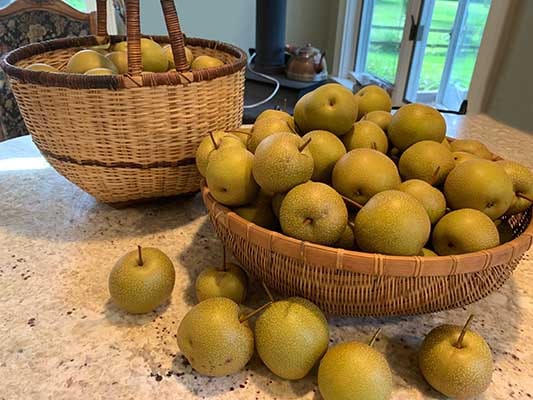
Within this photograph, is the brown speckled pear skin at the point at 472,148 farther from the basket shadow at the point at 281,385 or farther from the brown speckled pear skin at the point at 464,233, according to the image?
the basket shadow at the point at 281,385

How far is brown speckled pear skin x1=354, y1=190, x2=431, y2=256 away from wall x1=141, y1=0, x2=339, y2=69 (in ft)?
7.34

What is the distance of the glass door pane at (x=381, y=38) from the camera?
2.22 meters

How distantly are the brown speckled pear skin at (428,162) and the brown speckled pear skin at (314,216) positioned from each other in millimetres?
147

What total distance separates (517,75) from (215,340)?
4.03 ft

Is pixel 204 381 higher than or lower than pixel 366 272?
lower

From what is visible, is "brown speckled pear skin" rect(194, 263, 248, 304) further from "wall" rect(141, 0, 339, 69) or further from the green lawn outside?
"wall" rect(141, 0, 339, 69)

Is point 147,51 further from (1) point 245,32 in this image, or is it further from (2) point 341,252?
(1) point 245,32

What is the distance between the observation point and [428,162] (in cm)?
58

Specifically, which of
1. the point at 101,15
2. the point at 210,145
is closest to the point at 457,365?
the point at 210,145

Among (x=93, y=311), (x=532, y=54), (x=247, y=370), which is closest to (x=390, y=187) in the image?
(x=247, y=370)

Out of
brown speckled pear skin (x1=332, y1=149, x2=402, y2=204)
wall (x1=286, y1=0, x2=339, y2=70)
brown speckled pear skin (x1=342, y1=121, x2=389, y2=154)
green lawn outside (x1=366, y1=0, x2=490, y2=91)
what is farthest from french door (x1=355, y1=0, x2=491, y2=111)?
brown speckled pear skin (x1=332, y1=149, x2=402, y2=204)

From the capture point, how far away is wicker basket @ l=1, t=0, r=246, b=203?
0.64m

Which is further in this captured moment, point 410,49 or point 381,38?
point 381,38

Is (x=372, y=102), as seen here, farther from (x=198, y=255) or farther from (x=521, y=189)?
(x=198, y=255)
